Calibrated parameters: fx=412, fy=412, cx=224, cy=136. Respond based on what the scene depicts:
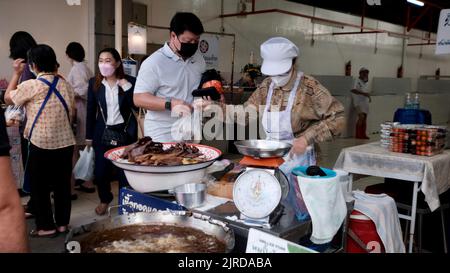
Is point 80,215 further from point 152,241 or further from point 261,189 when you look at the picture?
point 261,189

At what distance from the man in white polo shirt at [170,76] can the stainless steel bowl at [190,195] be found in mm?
704

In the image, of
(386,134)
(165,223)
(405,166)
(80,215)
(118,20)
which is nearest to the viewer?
(165,223)

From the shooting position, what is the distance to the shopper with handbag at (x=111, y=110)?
386cm

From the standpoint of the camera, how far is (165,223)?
1.57 meters

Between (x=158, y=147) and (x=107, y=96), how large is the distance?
215 cm

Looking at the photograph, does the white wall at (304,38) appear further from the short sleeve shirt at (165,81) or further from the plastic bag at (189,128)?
the plastic bag at (189,128)

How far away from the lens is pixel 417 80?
55.6 ft

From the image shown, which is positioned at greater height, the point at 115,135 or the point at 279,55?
the point at 279,55

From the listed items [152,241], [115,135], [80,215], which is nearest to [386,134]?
→ [115,135]

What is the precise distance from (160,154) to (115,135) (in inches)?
83.6

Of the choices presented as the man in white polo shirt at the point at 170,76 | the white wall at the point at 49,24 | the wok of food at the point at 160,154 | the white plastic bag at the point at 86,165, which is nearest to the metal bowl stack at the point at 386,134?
the man in white polo shirt at the point at 170,76
